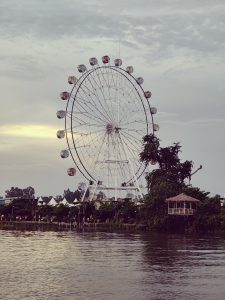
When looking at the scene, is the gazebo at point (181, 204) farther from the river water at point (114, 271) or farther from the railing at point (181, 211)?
the river water at point (114, 271)

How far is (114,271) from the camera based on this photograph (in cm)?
4000

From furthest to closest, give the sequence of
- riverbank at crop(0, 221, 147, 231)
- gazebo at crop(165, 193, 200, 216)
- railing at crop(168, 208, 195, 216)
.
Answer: riverbank at crop(0, 221, 147, 231)
gazebo at crop(165, 193, 200, 216)
railing at crop(168, 208, 195, 216)

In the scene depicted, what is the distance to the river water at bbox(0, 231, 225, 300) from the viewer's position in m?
31.4

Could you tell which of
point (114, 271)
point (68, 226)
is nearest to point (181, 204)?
point (68, 226)

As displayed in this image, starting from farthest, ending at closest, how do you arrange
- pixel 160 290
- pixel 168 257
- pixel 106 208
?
pixel 106 208 < pixel 168 257 < pixel 160 290

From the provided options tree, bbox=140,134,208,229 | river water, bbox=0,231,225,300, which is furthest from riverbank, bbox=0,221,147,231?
river water, bbox=0,231,225,300

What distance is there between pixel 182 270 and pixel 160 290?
8.26 m

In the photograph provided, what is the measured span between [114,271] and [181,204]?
43.6 metres

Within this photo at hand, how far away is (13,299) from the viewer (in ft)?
96.2

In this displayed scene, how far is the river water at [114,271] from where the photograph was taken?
31406 mm

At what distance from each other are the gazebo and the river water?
19.4 m

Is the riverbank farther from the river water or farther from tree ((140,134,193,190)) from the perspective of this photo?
the river water

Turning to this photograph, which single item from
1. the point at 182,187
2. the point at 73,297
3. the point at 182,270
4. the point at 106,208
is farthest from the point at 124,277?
the point at 106,208

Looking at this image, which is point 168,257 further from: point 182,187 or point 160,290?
point 182,187
